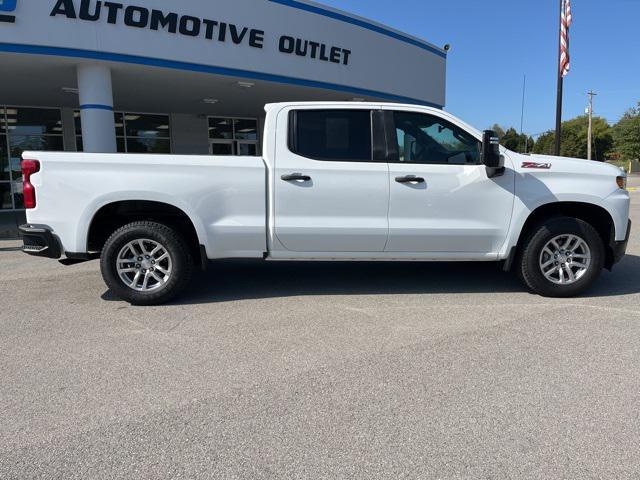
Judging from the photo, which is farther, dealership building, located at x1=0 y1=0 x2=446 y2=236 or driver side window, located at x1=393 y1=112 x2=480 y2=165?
dealership building, located at x1=0 y1=0 x2=446 y2=236

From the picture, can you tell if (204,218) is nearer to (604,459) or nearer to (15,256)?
(604,459)

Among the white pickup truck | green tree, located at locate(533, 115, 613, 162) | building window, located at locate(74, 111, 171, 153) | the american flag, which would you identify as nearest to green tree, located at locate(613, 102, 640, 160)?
green tree, located at locate(533, 115, 613, 162)

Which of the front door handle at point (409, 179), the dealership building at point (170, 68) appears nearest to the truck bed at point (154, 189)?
the front door handle at point (409, 179)

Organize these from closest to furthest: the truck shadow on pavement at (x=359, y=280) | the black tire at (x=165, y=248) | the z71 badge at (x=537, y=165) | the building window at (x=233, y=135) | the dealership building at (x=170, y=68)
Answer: the black tire at (x=165, y=248) < the z71 badge at (x=537, y=165) < the truck shadow on pavement at (x=359, y=280) < the dealership building at (x=170, y=68) < the building window at (x=233, y=135)

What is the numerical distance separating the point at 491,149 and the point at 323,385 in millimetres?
2966

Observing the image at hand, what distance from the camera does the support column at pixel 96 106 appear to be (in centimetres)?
1064

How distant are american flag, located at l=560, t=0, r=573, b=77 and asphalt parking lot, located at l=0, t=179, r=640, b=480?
40.5ft

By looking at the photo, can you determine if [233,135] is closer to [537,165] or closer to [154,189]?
[154,189]

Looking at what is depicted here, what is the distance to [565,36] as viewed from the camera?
15484 mm

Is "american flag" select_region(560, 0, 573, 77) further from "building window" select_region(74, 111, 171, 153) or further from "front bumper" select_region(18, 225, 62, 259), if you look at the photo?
"front bumper" select_region(18, 225, 62, 259)

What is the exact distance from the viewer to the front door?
5.18 metres

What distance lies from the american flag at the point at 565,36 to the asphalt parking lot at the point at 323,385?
12335 millimetres

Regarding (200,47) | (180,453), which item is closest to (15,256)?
(200,47)

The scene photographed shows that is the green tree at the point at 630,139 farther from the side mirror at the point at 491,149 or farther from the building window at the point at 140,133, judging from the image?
the side mirror at the point at 491,149
